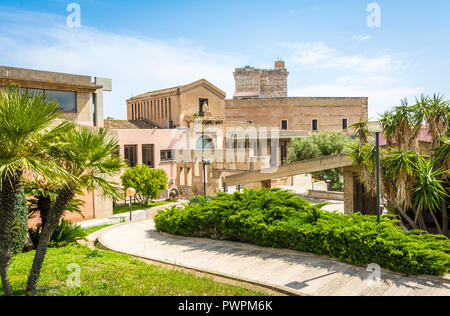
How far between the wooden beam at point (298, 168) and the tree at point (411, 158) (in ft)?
4.82

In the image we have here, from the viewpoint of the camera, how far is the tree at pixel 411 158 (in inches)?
472

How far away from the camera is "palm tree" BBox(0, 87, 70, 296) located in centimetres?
630

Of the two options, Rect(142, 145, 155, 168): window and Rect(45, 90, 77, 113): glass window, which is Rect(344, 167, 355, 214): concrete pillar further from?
Rect(142, 145, 155, 168): window

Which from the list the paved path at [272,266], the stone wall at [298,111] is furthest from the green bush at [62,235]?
the stone wall at [298,111]

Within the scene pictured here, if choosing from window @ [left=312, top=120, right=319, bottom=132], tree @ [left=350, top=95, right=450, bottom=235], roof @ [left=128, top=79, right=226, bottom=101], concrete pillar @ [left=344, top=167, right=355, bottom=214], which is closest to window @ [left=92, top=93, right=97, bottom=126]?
roof @ [left=128, top=79, right=226, bottom=101]

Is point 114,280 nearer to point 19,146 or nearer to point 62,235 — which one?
point 19,146

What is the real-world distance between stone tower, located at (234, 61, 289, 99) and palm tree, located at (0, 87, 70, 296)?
51.9 meters

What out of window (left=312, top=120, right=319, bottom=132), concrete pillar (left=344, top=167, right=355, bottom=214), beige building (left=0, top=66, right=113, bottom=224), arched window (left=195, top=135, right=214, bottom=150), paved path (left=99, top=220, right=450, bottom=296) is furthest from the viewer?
window (left=312, top=120, right=319, bottom=132)

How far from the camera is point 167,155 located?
106ft

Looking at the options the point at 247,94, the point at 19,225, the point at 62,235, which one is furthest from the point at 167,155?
the point at 247,94

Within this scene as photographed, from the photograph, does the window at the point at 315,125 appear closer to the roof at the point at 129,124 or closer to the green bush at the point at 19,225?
the roof at the point at 129,124
